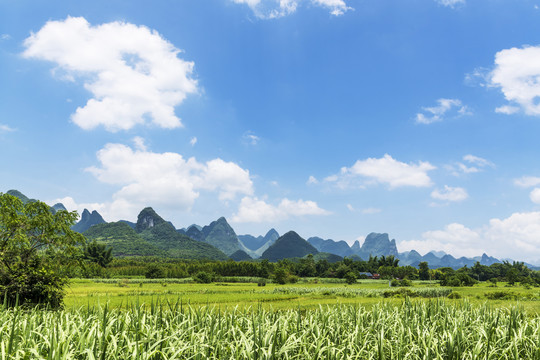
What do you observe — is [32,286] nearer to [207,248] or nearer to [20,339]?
[20,339]

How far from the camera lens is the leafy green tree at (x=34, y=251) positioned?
1419 cm

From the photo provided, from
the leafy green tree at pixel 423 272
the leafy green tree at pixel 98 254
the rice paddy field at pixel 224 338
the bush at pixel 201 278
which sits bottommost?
the leafy green tree at pixel 423 272

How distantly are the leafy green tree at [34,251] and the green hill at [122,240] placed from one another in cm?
14634

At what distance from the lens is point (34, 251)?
1595 cm

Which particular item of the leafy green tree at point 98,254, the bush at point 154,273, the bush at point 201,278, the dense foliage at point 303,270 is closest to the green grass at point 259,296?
the bush at point 201,278

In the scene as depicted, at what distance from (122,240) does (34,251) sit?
6671 inches

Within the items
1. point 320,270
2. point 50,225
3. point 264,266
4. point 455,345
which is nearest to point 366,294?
point 50,225

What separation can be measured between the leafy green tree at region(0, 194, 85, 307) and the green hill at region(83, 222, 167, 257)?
5762 inches

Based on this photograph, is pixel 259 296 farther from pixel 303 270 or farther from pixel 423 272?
pixel 423 272

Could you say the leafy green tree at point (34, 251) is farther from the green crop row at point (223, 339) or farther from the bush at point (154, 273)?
the bush at point (154, 273)

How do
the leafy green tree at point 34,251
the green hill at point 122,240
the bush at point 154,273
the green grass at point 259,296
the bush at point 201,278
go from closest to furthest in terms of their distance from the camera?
the leafy green tree at point 34,251, the green grass at point 259,296, the bush at point 201,278, the bush at point 154,273, the green hill at point 122,240

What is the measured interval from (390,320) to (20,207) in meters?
17.3

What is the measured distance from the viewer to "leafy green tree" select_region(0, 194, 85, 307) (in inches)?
559

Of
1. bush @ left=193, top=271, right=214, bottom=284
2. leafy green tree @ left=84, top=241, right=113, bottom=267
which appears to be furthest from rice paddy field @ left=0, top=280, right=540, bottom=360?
leafy green tree @ left=84, top=241, right=113, bottom=267
